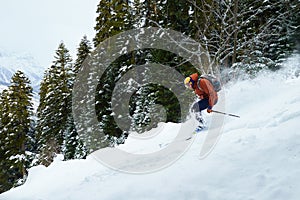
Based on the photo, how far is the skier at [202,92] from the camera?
25.5 ft

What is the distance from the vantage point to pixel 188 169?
504cm

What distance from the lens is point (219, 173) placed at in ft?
15.0

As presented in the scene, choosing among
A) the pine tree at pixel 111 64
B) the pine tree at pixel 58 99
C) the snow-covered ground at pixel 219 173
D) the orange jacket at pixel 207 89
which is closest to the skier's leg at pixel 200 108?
the orange jacket at pixel 207 89

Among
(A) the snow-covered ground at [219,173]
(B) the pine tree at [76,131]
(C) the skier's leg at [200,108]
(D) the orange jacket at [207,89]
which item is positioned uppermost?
(B) the pine tree at [76,131]

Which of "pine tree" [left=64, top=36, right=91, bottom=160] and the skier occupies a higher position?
"pine tree" [left=64, top=36, right=91, bottom=160]

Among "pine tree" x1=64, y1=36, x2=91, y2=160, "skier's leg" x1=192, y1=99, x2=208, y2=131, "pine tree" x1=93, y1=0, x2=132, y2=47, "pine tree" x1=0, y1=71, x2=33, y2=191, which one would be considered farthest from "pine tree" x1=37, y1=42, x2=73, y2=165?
"skier's leg" x1=192, y1=99, x2=208, y2=131

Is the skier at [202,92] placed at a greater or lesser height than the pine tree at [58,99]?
lesser

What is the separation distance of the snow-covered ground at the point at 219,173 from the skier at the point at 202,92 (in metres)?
0.92

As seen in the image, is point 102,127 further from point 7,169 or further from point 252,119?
point 252,119

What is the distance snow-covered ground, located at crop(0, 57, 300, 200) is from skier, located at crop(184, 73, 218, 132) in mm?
920

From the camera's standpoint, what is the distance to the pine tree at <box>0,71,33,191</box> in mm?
29859

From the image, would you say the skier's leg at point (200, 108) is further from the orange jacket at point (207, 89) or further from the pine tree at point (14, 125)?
the pine tree at point (14, 125)

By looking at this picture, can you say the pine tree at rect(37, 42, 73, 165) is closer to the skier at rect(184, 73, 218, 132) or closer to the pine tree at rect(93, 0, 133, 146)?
the pine tree at rect(93, 0, 133, 146)

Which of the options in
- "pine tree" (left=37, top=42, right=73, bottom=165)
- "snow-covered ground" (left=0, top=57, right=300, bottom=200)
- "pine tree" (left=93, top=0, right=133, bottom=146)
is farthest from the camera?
"pine tree" (left=37, top=42, right=73, bottom=165)
